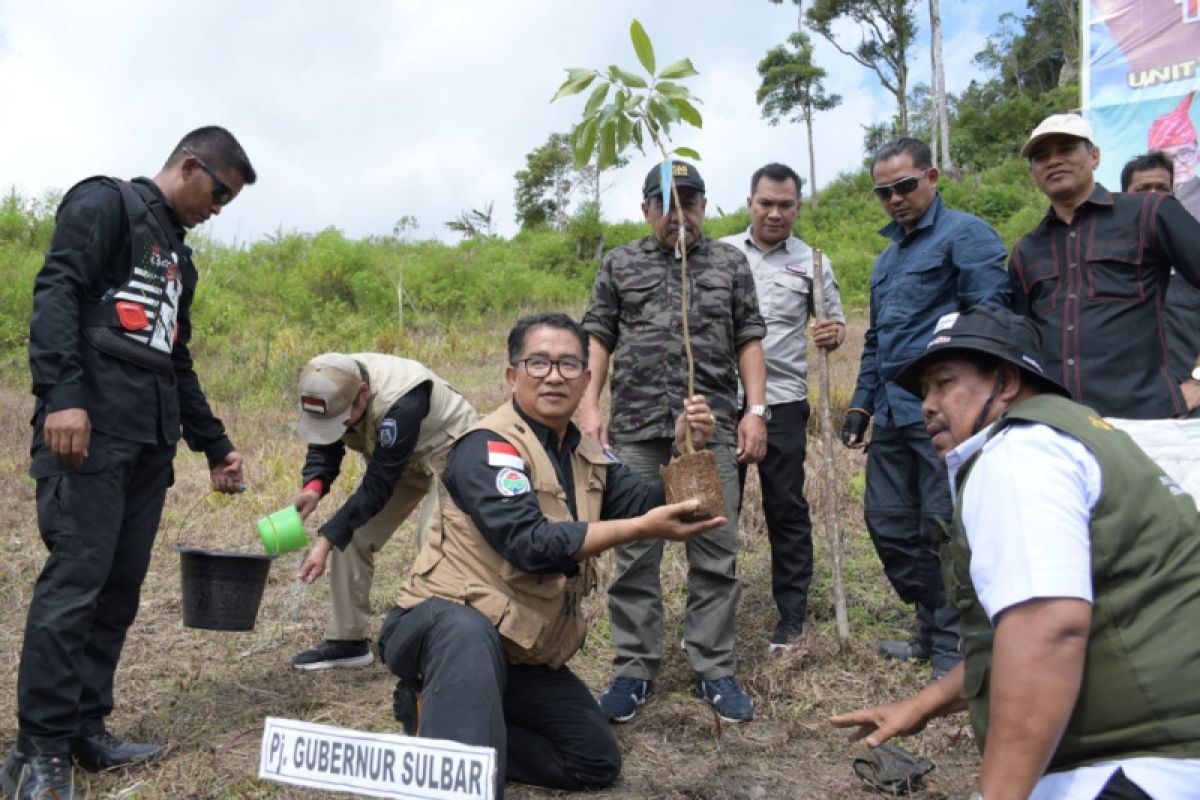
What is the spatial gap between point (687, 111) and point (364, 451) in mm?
2071

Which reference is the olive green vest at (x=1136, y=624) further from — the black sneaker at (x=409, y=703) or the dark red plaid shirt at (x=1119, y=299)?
the black sneaker at (x=409, y=703)

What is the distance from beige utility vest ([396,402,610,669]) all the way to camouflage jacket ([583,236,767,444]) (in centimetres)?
98

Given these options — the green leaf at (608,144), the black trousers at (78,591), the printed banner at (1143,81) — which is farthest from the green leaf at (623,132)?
the printed banner at (1143,81)

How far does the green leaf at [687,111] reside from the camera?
2.90 meters

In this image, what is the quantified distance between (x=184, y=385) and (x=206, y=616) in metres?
0.87

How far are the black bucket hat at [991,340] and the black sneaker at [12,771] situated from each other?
2763 mm

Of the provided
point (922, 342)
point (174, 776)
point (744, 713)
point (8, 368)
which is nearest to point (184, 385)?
point (174, 776)

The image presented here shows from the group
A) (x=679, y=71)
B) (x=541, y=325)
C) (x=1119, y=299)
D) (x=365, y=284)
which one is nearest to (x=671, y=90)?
(x=679, y=71)

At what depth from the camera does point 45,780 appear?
2629 millimetres

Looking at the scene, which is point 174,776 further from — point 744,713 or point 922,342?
point 922,342

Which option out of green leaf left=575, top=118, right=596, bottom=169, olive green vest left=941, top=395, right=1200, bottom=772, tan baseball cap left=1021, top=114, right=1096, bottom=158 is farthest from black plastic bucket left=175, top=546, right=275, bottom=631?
tan baseball cap left=1021, top=114, right=1096, bottom=158

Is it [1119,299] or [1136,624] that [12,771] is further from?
[1119,299]

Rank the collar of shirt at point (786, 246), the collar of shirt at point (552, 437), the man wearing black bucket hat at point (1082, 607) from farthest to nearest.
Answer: the collar of shirt at point (786, 246), the collar of shirt at point (552, 437), the man wearing black bucket hat at point (1082, 607)

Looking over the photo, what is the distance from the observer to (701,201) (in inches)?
144
